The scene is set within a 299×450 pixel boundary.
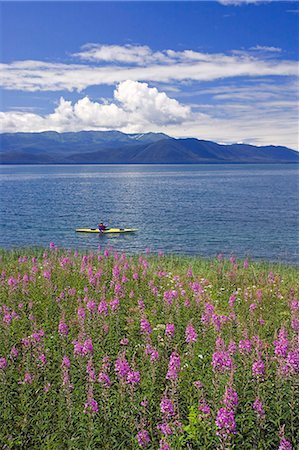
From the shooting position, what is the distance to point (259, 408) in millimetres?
6402

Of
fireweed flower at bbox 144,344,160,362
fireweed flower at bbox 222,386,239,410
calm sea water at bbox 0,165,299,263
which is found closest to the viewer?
fireweed flower at bbox 222,386,239,410

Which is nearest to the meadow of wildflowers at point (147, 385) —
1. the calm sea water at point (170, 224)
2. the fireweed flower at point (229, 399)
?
the fireweed flower at point (229, 399)

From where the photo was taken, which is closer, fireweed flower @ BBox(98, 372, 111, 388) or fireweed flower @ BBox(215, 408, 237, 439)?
fireweed flower @ BBox(215, 408, 237, 439)

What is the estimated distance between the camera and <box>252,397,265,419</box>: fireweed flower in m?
6.41

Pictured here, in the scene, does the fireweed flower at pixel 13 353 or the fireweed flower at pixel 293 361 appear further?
the fireweed flower at pixel 13 353

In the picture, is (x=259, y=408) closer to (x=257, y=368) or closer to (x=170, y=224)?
(x=257, y=368)

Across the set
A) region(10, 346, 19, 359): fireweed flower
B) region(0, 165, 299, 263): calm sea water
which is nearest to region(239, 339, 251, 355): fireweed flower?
region(10, 346, 19, 359): fireweed flower

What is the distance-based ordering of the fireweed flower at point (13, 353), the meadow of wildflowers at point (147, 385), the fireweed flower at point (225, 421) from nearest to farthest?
the fireweed flower at point (225, 421) < the meadow of wildflowers at point (147, 385) < the fireweed flower at point (13, 353)

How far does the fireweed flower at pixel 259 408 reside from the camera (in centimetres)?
641

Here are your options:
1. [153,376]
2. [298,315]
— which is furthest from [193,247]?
[153,376]

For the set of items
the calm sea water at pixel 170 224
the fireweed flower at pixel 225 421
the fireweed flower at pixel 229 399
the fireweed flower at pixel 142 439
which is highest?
the fireweed flower at pixel 229 399

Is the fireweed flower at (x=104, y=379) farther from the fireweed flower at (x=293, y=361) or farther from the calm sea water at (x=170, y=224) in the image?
the calm sea water at (x=170, y=224)

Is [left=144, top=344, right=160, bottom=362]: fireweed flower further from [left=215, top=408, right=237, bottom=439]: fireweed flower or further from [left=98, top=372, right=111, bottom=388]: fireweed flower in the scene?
[left=215, top=408, right=237, bottom=439]: fireweed flower

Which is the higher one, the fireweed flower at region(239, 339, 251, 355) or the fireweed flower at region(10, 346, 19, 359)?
the fireweed flower at region(239, 339, 251, 355)
